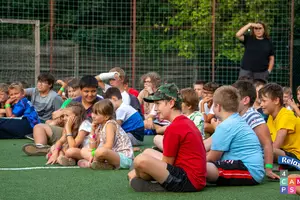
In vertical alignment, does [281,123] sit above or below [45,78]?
below

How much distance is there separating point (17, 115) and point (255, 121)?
244 inches

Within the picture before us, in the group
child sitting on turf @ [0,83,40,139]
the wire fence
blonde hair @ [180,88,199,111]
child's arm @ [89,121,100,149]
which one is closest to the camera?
blonde hair @ [180,88,199,111]

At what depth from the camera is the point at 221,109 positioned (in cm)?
700

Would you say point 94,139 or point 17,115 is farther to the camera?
point 17,115

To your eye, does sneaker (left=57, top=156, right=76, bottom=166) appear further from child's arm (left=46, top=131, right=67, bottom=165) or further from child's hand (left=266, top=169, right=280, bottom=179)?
child's hand (left=266, top=169, right=280, bottom=179)

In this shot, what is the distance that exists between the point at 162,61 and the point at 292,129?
39.8 ft

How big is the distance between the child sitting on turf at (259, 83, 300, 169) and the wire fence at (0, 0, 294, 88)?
1045 cm

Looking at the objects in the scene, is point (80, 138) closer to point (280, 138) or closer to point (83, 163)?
point (83, 163)

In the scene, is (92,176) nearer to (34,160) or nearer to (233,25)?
(34,160)

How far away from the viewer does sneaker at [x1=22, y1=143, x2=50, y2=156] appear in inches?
385

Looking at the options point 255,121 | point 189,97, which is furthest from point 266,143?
point 189,97

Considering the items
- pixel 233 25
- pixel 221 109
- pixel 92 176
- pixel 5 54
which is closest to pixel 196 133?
pixel 221 109

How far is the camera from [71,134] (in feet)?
29.4

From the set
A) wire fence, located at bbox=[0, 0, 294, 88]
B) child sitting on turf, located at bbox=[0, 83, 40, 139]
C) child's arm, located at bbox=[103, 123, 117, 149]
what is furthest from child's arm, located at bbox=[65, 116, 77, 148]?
wire fence, located at bbox=[0, 0, 294, 88]
